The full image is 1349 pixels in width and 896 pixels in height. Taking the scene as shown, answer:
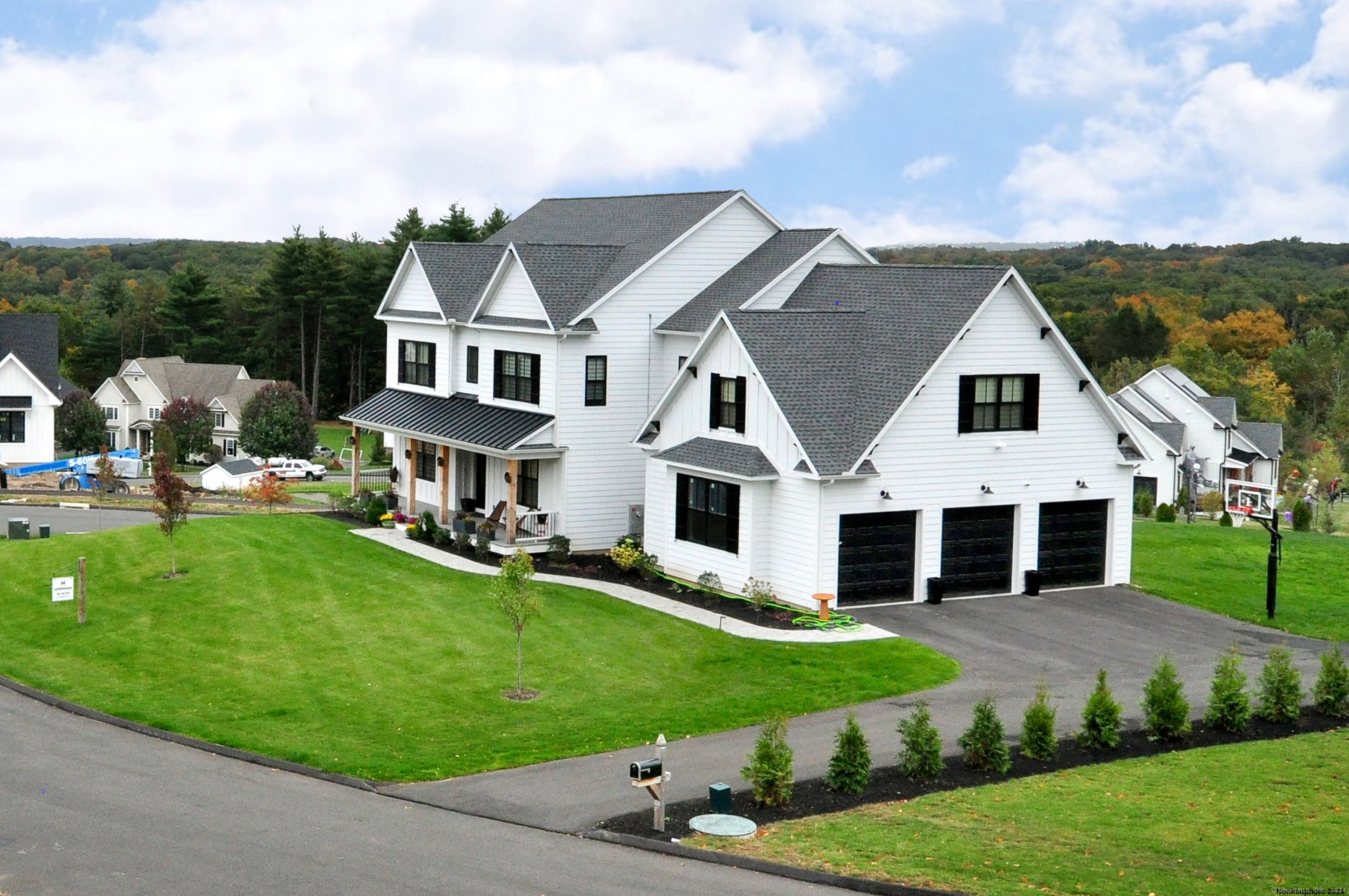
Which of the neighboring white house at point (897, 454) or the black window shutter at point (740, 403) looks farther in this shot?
the black window shutter at point (740, 403)

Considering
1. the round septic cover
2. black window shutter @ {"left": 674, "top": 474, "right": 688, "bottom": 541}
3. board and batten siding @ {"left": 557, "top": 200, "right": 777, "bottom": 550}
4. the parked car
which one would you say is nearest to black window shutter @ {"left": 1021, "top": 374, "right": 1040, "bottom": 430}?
black window shutter @ {"left": 674, "top": 474, "right": 688, "bottom": 541}

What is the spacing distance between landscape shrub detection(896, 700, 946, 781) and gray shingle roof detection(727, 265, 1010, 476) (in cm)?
1043

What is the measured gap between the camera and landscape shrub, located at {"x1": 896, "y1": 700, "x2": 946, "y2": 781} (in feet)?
59.9

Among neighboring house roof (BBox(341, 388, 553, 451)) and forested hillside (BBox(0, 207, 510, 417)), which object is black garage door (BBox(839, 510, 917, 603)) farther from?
forested hillside (BBox(0, 207, 510, 417))

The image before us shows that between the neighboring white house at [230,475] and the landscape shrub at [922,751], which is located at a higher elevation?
the neighboring white house at [230,475]

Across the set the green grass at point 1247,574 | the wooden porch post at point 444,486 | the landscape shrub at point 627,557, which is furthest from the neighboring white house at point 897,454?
the wooden porch post at point 444,486

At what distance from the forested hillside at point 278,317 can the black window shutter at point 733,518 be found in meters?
64.4

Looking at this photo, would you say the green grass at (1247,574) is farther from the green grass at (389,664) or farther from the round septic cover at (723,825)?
the round septic cover at (723,825)

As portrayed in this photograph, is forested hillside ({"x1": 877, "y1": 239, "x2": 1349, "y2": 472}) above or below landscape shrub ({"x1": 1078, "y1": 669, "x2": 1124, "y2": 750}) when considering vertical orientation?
above

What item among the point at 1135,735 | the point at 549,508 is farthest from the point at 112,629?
the point at 1135,735

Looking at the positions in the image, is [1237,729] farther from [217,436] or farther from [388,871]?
[217,436]

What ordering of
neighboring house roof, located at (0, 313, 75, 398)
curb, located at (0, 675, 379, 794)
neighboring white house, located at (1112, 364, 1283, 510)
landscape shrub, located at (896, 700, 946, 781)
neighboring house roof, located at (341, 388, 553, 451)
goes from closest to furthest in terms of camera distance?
landscape shrub, located at (896, 700, 946, 781) < curb, located at (0, 675, 379, 794) < neighboring house roof, located at (341, 388, 553, 451) < neighboring house roof, located at (0, 313, 75, 398) < neighboring white house, located at (1112, 364, 1283, 510)

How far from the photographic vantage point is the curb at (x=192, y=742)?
1852 cm

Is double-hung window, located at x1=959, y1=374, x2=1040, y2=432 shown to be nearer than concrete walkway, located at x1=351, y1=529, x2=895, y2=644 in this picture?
No
